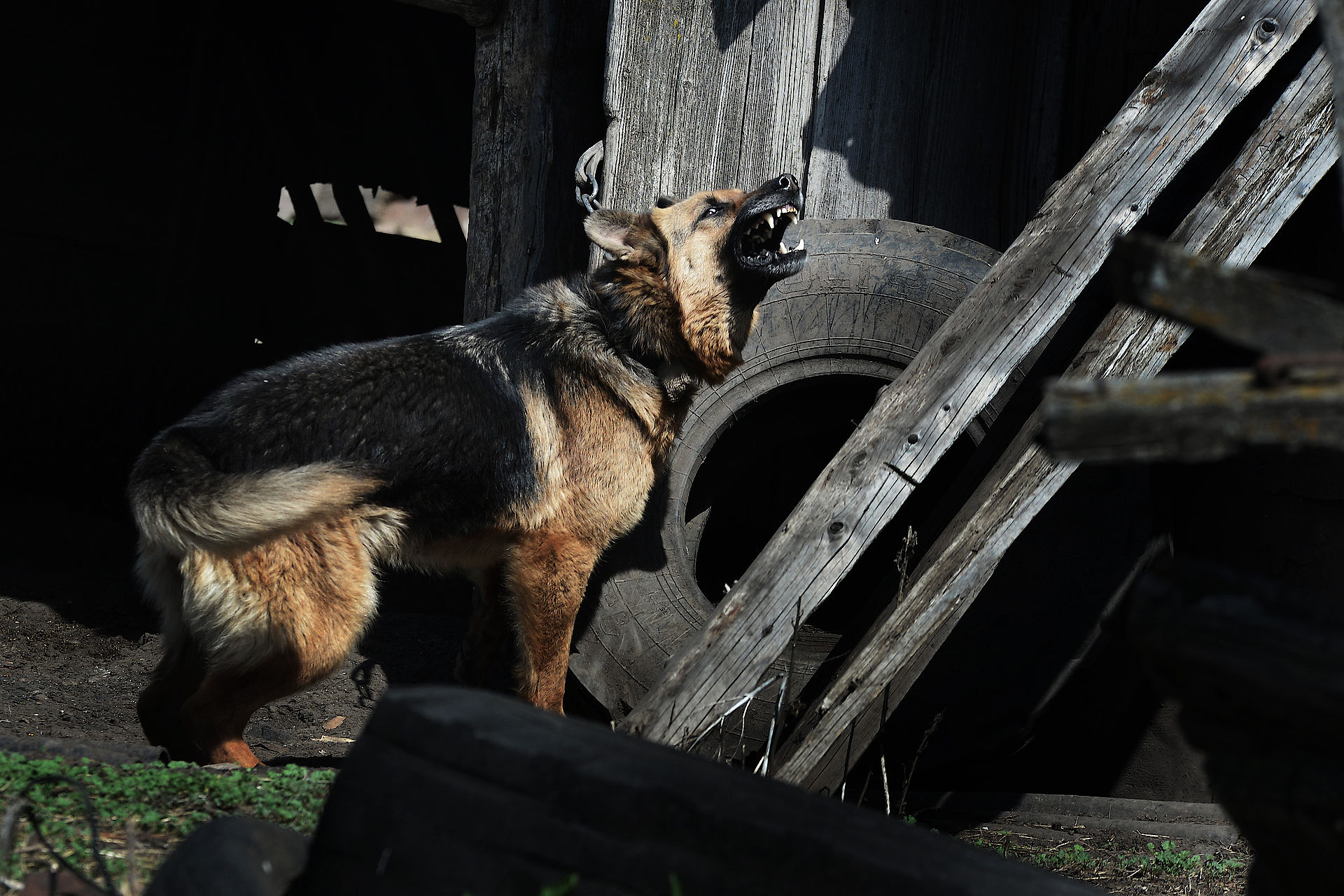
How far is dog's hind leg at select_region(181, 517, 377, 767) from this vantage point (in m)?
3.42

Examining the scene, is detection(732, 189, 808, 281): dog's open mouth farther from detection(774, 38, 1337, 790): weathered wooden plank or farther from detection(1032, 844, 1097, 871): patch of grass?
detection(1032, 844, 1097, 871): patch of grass

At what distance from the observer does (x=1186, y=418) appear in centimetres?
107

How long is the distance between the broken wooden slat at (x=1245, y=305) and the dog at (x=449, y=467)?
2606 millimetres

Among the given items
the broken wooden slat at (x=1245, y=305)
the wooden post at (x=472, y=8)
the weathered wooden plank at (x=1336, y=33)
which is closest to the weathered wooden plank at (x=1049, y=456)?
the weathered wooden plank at (x=1336, y=33)

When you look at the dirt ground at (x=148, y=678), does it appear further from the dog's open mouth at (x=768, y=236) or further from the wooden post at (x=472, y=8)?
the wooden post at (x=472, y=8)

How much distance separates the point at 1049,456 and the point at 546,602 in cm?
190

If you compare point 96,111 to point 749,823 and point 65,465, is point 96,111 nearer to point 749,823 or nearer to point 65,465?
point 65,465

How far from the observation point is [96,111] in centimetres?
862

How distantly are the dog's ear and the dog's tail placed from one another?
1.33 m

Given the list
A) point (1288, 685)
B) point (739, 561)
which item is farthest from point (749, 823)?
point (739, 561)

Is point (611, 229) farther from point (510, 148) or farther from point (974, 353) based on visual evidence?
point (974, 353)

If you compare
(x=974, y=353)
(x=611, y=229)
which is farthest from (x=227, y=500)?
(x=974, y=353)

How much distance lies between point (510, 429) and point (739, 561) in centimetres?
192

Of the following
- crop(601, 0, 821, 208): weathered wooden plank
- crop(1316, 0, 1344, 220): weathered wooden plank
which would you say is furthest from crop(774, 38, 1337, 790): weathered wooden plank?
crop(1316, 0, 1344, 220): weathered wooden plank
